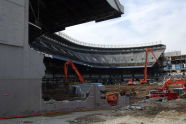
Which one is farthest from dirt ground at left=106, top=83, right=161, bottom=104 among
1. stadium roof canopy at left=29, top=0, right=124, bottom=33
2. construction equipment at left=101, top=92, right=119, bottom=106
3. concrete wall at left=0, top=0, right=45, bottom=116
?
concrete wall at left=0, top=0, right=45, bottom=116

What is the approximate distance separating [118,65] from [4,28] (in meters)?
77.2

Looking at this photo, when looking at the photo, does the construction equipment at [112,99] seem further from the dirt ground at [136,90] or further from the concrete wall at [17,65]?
the concrete wall at [17,65]

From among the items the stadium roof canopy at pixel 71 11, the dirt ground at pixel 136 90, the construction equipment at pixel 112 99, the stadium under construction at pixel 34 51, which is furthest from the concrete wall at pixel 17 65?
the dirt ground at pixel 136 90

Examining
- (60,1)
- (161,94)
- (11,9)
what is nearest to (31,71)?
(11,9)

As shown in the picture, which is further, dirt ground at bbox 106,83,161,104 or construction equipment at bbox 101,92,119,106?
dirt ground at bbox 106,83,161,104

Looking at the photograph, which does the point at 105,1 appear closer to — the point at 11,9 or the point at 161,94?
the point at 11,9

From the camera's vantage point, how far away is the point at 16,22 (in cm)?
1217

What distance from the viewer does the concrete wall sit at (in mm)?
11422

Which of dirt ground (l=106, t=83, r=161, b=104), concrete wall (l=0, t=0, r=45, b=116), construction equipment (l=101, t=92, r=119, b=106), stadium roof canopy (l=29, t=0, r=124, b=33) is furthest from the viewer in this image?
dirt ground (l=106, t=83, r=161, b=104)

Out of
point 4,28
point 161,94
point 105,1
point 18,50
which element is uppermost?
point 105,1

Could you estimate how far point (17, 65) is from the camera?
11969 millimetres

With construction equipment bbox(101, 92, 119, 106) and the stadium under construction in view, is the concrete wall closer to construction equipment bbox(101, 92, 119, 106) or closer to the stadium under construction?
the stadium under construction

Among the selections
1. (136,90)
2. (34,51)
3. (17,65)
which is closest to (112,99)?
(34,51)

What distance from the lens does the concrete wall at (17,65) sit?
11.4m
